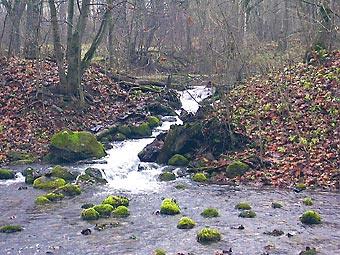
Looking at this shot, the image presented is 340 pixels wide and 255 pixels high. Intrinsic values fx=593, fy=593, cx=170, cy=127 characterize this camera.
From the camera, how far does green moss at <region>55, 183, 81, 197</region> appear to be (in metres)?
15.5

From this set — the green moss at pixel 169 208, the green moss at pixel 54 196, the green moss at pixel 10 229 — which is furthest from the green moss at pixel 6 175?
the green moss at pixel 169 208

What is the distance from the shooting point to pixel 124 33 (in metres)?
37.7

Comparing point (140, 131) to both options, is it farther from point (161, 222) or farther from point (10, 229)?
point (10, 229)

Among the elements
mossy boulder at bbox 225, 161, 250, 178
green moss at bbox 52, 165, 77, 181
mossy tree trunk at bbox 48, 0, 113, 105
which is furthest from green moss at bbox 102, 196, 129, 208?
mossy tree trunk at bbox 48, 0, 113, 105

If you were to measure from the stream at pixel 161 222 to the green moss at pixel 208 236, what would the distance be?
5.8 inches

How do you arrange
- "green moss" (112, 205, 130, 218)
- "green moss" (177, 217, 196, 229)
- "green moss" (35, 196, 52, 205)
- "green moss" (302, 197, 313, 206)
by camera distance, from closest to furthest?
"green moss" (177, 217, 196, 229)
"green moss" (112, 205, 130, 218)
"green moss" (302, 197, 313, 206)
"green moss" (35, 196, 52, 205)

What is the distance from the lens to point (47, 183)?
53.9 ft

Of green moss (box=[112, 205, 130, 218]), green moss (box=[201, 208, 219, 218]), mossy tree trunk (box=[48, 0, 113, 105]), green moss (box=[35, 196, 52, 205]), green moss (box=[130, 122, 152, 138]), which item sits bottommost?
green moss (box=[35, 196, 52, 205])

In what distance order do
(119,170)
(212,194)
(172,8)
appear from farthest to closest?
1. (172,8)
2. (119,170)
3. (212,194)

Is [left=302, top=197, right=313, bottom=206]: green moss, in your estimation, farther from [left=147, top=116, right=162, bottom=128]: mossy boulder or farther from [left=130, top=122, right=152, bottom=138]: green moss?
[left=147, top=116, right=162, bottom=128]: mossy boulder

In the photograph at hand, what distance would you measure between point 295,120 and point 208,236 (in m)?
9.08

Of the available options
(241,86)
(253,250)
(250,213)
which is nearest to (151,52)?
(241,86)

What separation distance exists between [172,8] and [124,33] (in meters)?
4.83

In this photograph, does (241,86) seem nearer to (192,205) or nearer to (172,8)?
(192,205)
